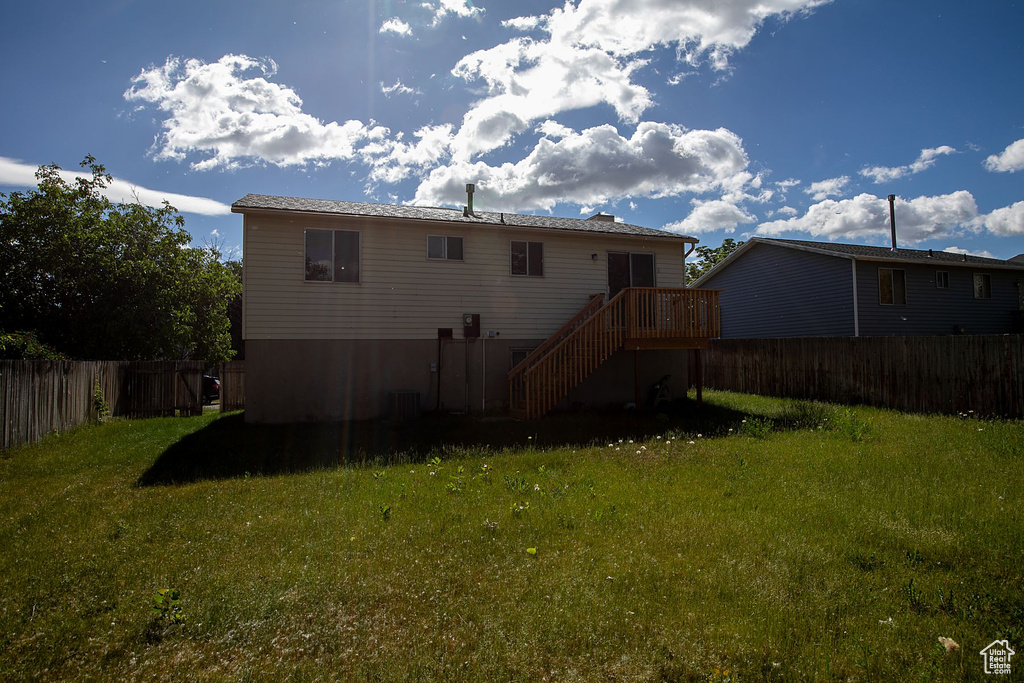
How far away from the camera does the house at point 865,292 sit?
19656 millimetres

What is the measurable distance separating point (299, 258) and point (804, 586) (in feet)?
38.0

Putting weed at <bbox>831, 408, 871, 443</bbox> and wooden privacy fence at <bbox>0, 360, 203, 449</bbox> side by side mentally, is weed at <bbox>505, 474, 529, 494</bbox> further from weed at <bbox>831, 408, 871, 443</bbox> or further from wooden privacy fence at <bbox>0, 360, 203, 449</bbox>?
wooden privacy fence at <bbox>0, 360, 203, 449</bbox>

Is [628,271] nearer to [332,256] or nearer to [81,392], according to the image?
[332,256]

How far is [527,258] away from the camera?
14.3 metres

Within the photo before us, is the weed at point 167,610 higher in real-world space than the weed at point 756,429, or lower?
lower

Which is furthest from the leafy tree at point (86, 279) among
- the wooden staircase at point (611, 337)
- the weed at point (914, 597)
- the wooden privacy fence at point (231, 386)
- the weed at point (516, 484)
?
the weed at point (914, 597)

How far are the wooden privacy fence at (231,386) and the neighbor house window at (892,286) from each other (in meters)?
21.6

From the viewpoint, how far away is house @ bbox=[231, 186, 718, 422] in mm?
12445

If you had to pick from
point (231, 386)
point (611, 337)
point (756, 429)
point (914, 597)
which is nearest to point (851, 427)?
point (756, 429)

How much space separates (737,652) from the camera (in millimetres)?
3191

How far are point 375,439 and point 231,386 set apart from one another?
991 cm

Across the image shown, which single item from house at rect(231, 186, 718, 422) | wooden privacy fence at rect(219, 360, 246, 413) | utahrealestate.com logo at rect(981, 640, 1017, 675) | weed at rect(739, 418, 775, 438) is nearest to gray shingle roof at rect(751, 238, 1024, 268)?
house at rect(231, 186, 718, 422)

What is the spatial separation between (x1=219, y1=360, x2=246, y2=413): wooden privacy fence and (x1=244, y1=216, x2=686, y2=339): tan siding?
6.19 m

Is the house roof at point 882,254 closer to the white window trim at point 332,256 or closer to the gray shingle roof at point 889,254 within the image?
the gray shingle roof at point 889,254
